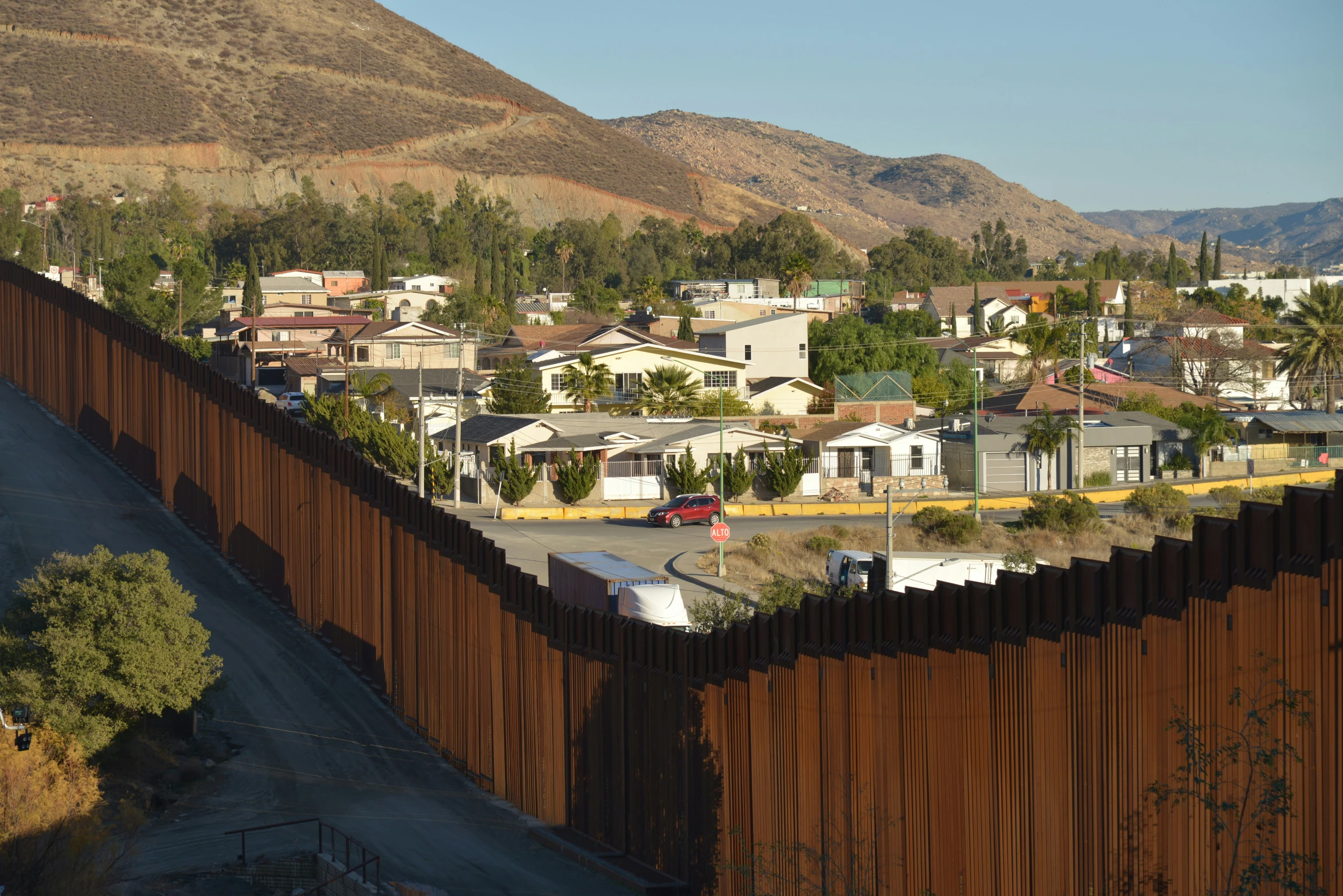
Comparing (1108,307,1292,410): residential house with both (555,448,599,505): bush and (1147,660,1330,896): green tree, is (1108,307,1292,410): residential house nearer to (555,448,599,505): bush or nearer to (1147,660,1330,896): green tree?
(555,448,599,505): bush

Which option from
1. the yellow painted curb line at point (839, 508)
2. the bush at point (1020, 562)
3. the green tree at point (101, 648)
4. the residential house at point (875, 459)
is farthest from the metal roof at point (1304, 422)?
the green tree at point (101, 648)

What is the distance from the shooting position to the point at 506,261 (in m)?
166

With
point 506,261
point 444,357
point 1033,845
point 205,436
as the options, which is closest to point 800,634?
point 1033,845

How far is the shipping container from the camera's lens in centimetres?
3244

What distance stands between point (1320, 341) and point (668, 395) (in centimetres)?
3985

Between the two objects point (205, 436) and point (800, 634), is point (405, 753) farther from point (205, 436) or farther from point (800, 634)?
point (205, 436)

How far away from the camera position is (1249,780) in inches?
454

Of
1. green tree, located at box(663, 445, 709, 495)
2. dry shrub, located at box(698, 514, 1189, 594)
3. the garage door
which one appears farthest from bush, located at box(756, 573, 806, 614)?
the garage door

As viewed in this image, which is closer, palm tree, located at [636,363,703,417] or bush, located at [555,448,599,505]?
bush, located at [555,448,599,505]

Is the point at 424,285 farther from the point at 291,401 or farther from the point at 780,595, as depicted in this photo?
the point at 780,595

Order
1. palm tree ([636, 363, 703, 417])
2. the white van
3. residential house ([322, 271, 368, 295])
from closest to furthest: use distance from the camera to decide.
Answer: the white van, palm tree ([636, 363, 703, 417]), residential house ([322, 271, 368, 295])

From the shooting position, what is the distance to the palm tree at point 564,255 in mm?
179875

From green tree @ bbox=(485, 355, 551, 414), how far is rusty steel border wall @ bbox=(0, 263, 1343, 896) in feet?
141

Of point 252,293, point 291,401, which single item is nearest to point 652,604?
point 291,401
